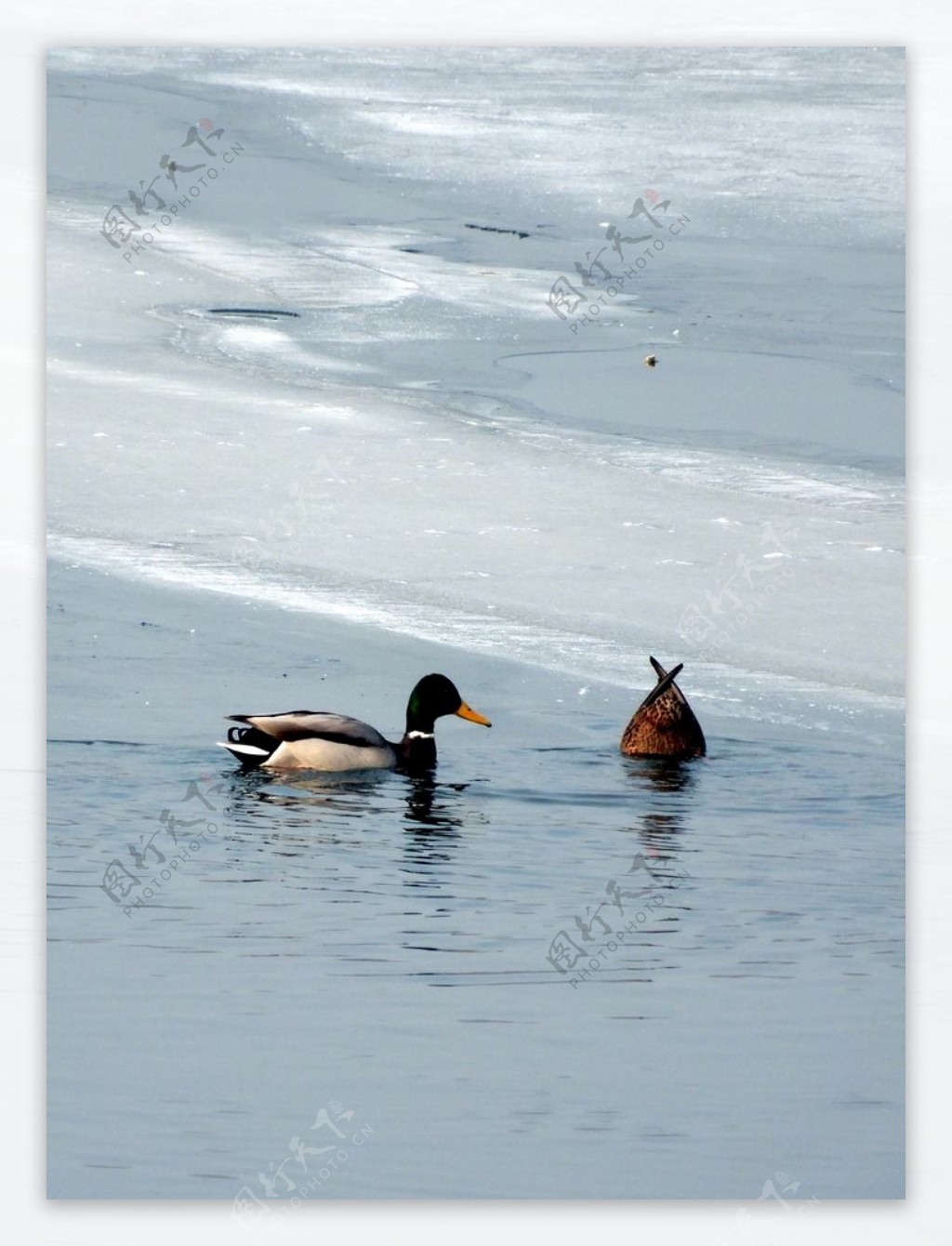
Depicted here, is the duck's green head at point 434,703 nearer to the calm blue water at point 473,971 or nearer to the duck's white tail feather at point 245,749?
the calm blue water at point 473,971

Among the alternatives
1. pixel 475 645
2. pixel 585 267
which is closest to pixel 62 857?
pixel 475 645

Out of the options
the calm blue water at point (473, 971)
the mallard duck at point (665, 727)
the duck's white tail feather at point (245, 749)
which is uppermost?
the mallard duck at point (665, 727)

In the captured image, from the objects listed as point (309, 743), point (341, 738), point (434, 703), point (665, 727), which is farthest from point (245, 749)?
point (665, 727)

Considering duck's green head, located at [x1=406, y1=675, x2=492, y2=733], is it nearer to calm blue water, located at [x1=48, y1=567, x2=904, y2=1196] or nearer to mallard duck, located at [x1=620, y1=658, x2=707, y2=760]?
calm blue water, located at [x1=48, y1=567, x2=904, y2=1196]

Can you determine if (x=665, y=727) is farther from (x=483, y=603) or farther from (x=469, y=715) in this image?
(x=483, y=603)

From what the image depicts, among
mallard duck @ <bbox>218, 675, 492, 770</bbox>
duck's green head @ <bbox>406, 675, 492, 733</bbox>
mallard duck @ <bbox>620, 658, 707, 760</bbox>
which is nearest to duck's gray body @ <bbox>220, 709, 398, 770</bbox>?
mallard duck @ <bbox>218, 675, 492, 770</bbox>

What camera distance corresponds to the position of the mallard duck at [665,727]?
6734 mm

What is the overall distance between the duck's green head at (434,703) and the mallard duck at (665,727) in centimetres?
47

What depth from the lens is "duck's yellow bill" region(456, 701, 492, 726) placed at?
700cm

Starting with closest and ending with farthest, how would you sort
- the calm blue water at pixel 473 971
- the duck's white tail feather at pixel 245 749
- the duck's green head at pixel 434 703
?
the calm blue water at pixel 473 971 → the duck's white tail feather at pixel 245 749 → the duck's green head at pixel 434 703

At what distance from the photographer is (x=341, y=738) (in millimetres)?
7074

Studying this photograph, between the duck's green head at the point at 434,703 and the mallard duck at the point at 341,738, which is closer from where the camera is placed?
the mallard duck at the point at 341,738

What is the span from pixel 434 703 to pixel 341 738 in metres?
0.30

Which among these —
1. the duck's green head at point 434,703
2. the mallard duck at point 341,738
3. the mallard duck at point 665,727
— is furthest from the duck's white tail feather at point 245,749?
the mallard duck at point 665,727
